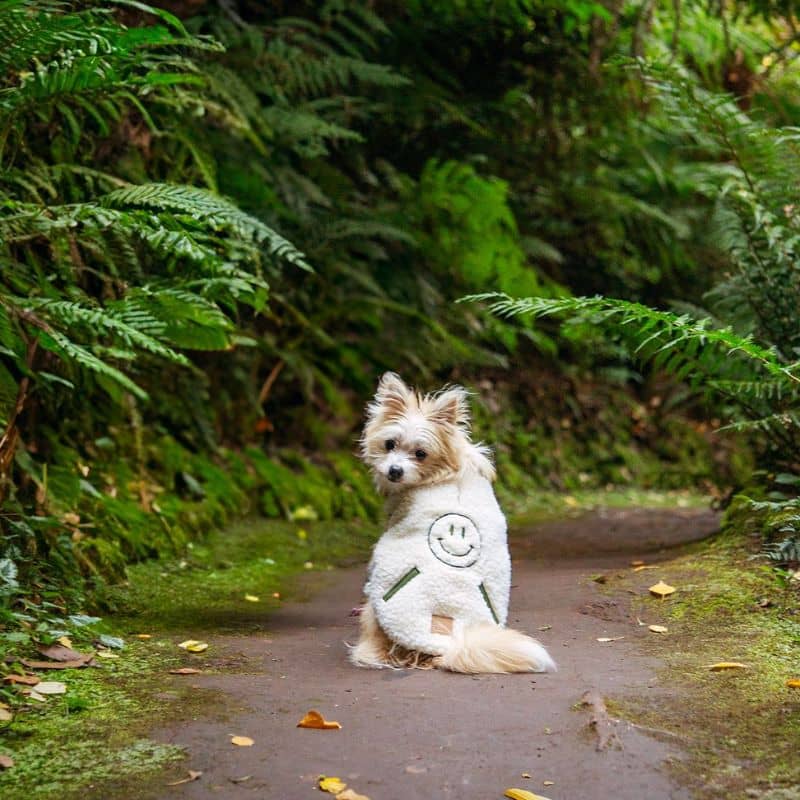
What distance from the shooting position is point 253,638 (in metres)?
4.45

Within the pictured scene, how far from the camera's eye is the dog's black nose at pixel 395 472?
416 centimetres

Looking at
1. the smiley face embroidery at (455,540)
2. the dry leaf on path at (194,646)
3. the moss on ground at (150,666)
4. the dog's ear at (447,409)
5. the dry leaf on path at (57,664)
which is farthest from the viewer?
the dog's ear at (447,409)

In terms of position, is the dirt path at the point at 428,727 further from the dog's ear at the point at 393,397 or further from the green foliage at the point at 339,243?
the green foliage at the point at 339,243

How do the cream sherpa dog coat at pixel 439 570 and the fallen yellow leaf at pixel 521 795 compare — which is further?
the cream sherpa dog coat at pixel 439 570

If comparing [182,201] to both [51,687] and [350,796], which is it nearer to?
[51,687]

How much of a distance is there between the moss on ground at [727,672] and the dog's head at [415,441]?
3.71 ft

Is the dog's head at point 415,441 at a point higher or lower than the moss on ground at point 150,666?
higher

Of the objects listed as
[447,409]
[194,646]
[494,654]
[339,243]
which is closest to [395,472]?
[447,409]

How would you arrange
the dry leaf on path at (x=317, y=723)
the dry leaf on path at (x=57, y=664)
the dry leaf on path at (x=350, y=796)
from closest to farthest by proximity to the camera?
the dry leaf on path at (x=350, y=796) → the dry leaf on path at (x=317, y=723) → the dry leaf on path at (x=57, y=664)

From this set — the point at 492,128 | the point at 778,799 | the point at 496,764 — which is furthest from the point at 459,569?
the point at 492,128

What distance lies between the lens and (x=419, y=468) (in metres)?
4.22

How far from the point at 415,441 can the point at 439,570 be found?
59 cm

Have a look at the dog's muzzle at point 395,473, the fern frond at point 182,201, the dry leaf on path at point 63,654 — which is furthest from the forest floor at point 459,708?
the fern frond at point 182,201

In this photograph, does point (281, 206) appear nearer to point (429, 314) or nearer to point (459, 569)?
point (429, 314)
